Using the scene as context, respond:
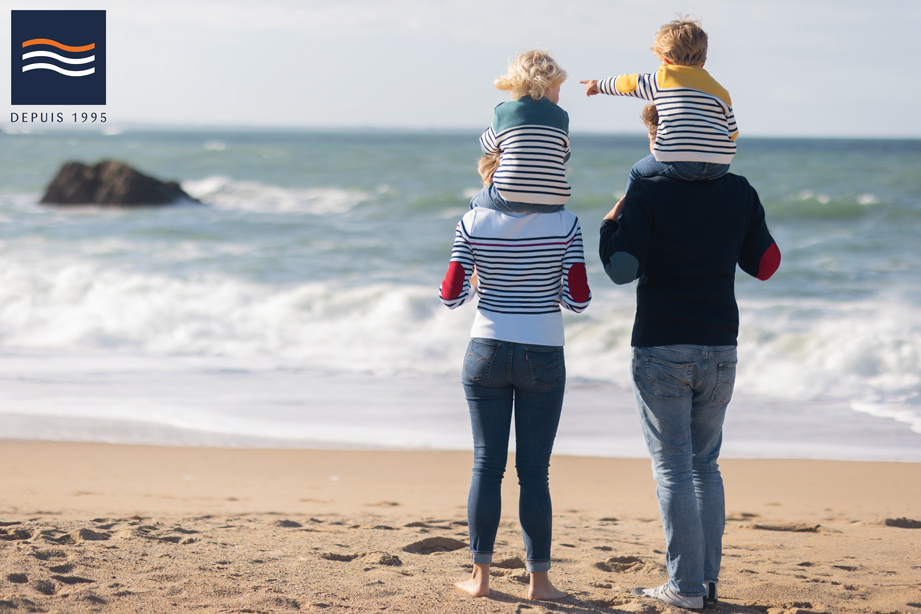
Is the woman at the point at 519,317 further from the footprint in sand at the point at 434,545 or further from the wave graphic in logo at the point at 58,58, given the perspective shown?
the wave graphic in logo at the point at 58,58

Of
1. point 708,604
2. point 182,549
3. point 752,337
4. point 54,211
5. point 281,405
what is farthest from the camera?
point 54,211

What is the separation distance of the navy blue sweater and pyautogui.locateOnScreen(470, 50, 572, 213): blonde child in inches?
9.7

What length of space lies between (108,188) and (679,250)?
2066 centimetres

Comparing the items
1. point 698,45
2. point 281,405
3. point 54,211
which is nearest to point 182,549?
point 698,45

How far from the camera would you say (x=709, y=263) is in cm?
273

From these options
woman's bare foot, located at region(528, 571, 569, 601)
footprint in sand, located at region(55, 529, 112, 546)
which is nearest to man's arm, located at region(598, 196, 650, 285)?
woman's bare foot, located at region(528, 571, 569, 601)

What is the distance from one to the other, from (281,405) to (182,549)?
326 cm

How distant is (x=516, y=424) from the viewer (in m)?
2.87

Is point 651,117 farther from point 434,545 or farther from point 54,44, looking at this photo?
point 54,44

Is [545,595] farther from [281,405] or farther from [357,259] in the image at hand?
[357,259]

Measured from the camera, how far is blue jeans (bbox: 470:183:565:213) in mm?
2716

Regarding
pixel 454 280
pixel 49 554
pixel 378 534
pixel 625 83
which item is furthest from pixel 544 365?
pixel 49 554

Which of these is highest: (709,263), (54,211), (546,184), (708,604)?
(54,211)

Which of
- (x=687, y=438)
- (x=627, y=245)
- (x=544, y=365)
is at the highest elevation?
(x=627, y=245)
